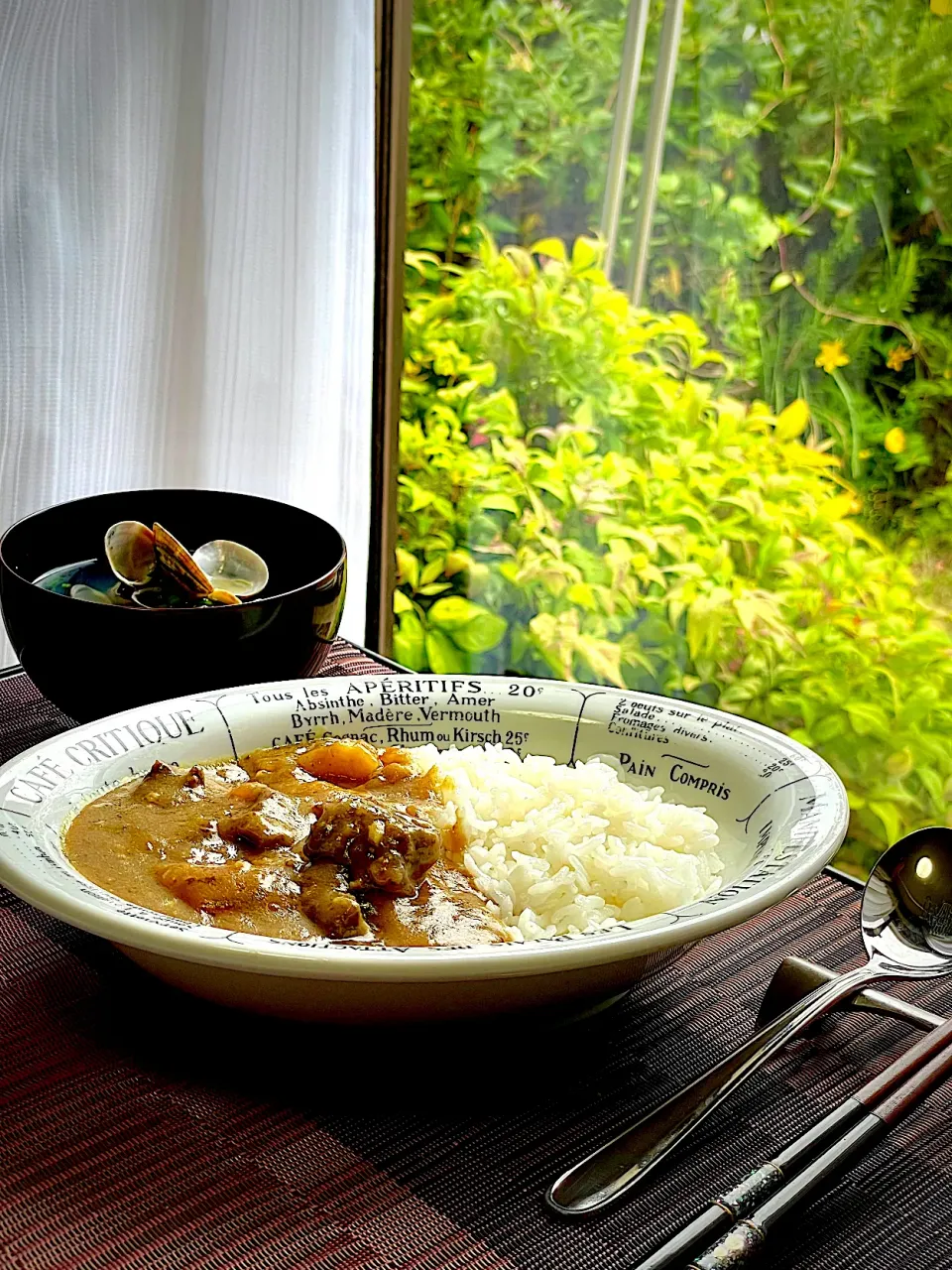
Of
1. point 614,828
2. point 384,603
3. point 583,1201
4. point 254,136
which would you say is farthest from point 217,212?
point 583,1201

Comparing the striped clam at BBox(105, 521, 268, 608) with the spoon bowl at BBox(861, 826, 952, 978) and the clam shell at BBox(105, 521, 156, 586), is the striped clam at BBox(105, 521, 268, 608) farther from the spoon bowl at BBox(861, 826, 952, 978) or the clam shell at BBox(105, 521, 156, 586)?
the spoon bowl at BBox(861, 826, 952, 978)

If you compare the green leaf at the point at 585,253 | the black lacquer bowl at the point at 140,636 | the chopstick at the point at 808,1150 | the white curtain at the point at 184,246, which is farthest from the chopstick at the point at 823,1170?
the green leaf at the point at 585,253

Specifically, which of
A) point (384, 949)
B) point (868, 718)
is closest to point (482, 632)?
point (868, 718)

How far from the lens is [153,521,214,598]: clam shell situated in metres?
1.11

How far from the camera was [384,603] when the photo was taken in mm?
Answer: 2748

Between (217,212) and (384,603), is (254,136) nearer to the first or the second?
(217,212)

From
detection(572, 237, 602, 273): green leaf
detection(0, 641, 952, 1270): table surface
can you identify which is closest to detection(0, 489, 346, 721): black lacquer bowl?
detection(0, 641, 952, 1270): table surface

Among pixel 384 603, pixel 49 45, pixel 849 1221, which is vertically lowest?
pixel 384 603

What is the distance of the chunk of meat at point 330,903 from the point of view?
0.75 meters

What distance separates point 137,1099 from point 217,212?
158 centimetres

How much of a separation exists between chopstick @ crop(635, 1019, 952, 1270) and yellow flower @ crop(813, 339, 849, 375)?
6.07 feet

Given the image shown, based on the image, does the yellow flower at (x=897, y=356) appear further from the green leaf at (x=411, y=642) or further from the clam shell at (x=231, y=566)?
the clam shell at (x=231, y=566)

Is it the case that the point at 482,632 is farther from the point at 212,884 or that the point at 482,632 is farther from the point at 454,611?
the point at 212,884

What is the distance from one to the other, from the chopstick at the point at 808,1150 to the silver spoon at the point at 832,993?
0.04 meters
